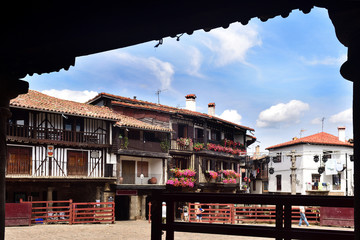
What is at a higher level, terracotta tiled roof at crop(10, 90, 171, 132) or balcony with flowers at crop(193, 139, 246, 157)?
terracotta tiled roof at crop(10, 90, 171, 132)

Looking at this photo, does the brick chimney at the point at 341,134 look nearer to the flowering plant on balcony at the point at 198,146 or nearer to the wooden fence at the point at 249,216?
the flowering plant on balcony at the point at 198,146

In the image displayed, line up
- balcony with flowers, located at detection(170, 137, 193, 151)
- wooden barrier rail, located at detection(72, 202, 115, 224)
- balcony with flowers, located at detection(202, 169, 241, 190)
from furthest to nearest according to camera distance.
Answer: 1. balcony with flowers, located at detection(202, 169, 241, 190)
2. balcony with flowers, located at detection(170, 137, 193, 151)
3. wooden barrier rail, located at detection(72, 202, 115, 224)

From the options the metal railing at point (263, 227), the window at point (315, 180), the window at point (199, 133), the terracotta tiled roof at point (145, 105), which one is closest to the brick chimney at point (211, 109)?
the terracotta tiled roof at point (145, 105)

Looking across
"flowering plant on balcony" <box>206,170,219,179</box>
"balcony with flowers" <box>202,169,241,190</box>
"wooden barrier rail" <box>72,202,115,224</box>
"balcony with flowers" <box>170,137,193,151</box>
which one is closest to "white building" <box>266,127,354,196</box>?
"balcony with flowers" <box>202,169,241,190</box>

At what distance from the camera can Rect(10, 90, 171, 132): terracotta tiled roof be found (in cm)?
3126

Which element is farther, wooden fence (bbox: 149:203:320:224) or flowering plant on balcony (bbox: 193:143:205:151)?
flowering plant on balcony (bbox: 193:143:205:151)

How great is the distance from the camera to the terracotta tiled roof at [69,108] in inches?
1231

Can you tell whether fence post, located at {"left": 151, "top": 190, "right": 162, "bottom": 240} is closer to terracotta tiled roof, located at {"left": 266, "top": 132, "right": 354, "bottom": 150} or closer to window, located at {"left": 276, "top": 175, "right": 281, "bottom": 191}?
terracotta tiled roof, located at {"left": 266, "top": 132, "right": 354, "bottom": 150}

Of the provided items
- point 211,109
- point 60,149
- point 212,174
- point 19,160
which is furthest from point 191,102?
point 19,160

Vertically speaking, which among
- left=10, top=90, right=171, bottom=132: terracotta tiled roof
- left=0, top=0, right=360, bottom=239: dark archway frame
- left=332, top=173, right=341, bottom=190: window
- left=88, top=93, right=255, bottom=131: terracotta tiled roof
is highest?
left=88, top=93, right=255, bottom=131: terracotta tiled roof

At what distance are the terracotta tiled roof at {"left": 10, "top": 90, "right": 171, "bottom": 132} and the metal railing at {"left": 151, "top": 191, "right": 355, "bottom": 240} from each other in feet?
90.7

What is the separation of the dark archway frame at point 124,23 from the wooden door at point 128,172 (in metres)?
31.9

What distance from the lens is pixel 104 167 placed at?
116ft

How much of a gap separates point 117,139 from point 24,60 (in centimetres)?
3014
